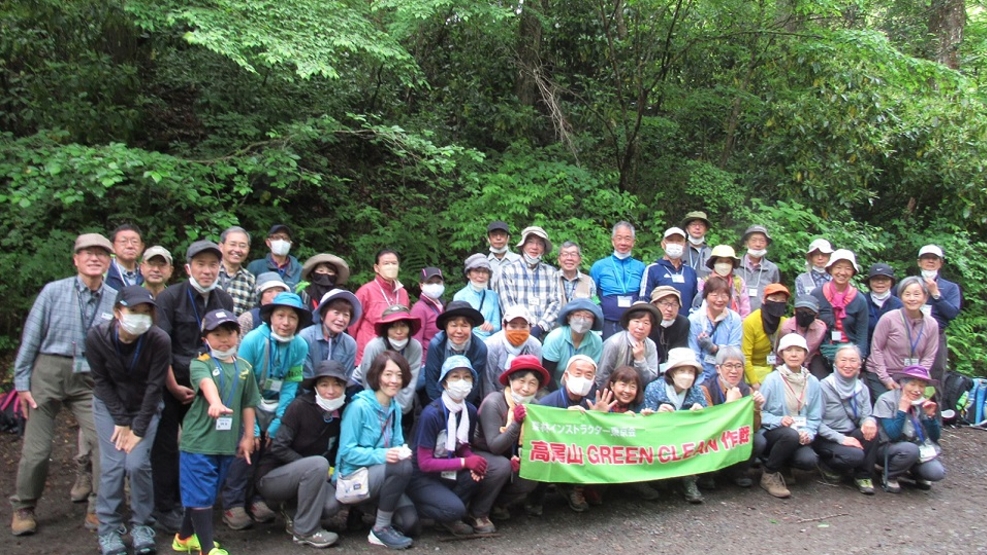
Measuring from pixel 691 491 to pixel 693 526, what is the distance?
502 mm

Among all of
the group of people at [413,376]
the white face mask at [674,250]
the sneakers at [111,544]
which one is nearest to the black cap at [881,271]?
the group of people at [413,376]

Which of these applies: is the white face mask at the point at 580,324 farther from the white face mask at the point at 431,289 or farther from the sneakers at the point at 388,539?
the sneakers at the point at 388,539

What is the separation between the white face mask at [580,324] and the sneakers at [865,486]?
9.43 ft

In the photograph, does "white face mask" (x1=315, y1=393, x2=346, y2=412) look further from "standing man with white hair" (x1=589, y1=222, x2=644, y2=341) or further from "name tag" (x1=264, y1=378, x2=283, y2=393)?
"standing man with white hair" (x1=589, y1=222, x2=644, y2=341)

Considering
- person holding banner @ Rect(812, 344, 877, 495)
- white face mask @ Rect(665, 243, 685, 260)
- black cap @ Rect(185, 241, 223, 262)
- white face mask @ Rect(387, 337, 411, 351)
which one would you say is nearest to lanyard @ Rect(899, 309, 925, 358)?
person holding banner @ Rect(812, 344, 877, 495)

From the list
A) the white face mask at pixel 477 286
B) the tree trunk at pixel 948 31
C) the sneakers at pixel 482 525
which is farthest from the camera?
the tree trunk at pixel 948 31

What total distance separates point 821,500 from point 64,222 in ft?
28.3

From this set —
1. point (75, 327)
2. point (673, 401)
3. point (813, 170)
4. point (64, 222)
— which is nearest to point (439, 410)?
point (673, 401)

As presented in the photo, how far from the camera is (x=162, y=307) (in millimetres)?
5320

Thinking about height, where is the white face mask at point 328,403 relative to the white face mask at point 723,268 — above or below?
below

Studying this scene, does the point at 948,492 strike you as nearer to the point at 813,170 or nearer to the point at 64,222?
the point at 813,170

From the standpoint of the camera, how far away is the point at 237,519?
18.0 feet

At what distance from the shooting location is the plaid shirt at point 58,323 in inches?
203

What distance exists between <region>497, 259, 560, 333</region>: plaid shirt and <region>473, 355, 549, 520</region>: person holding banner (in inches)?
54.1
